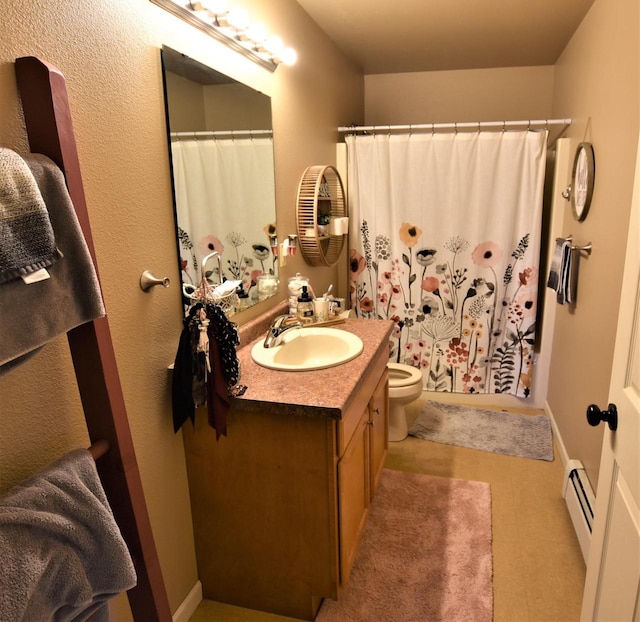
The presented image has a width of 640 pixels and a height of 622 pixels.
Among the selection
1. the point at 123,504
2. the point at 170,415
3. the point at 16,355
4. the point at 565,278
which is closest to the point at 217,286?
the point at 170,415

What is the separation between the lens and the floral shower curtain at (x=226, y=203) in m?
1.60

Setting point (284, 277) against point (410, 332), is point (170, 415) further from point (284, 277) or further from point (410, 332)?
point (410, 332)

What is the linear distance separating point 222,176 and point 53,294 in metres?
1.08

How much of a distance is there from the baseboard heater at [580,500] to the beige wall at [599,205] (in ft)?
0.15

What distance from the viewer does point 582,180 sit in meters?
2.45

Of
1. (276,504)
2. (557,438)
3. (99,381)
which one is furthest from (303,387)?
(557,438)

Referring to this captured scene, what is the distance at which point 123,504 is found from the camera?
111cm

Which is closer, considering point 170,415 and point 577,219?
point 170,415

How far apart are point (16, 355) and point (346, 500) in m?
1.22

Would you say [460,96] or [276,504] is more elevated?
[460,96]

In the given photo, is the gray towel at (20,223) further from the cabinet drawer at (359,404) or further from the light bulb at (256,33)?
the light bulb at (256,33)

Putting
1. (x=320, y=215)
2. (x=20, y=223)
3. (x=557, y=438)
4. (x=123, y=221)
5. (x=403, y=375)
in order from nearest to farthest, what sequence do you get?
(x=20, y=223), (x=123, y=221), (x=320, y=215), (x=557, y=438), (x=403, y=375)

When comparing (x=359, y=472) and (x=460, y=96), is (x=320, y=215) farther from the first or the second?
(x=460, y=96)

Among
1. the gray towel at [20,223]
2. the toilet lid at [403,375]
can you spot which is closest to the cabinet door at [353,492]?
the toilet lid at [403,375]
